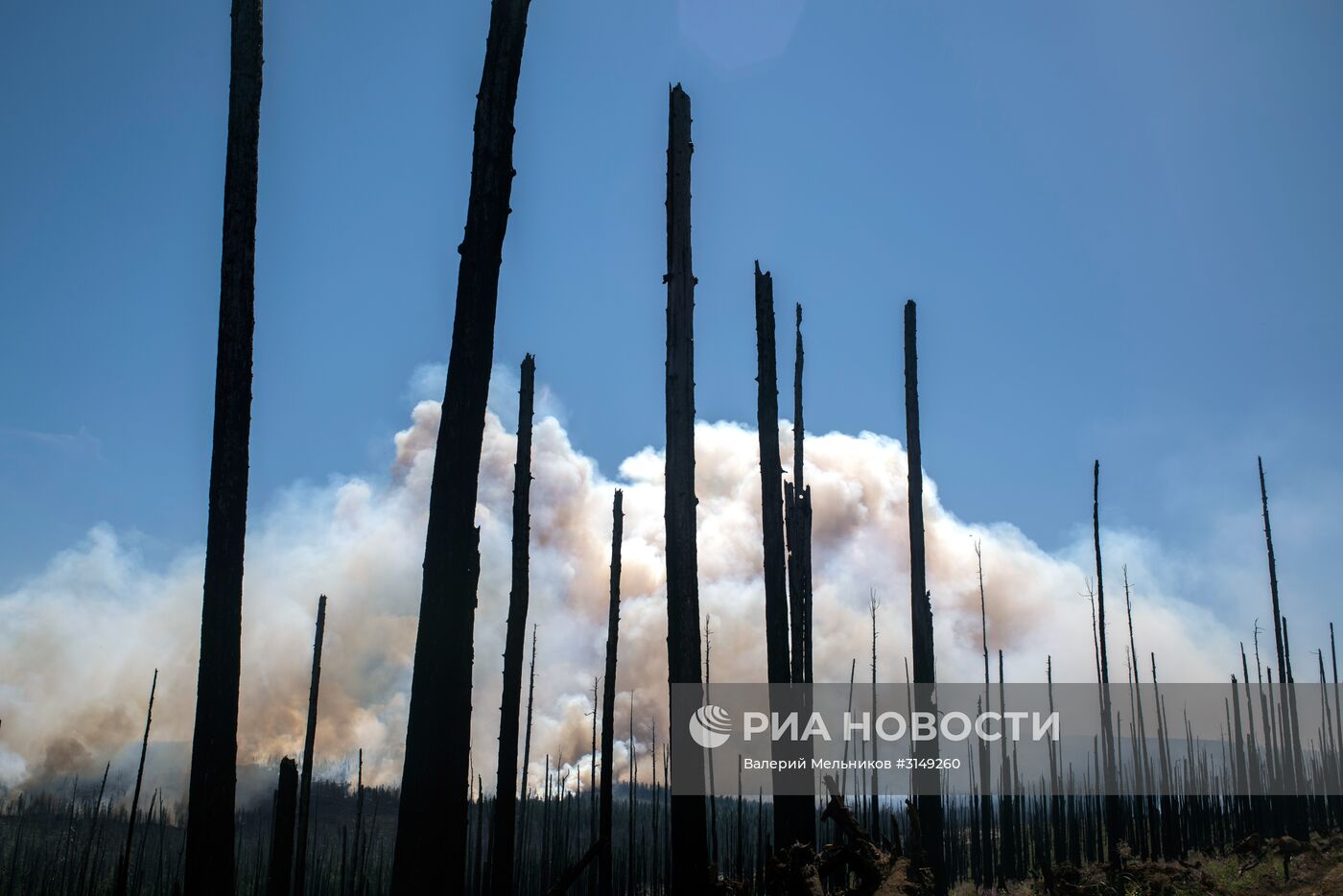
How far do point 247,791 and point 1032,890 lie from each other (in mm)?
120292

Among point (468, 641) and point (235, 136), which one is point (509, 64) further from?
point (468, 641)

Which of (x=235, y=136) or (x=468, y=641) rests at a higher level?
(x=235, y=136)

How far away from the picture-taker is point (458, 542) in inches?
196

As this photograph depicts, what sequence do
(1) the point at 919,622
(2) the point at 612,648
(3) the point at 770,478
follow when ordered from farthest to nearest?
1. (2) the point at 612,648
2. (1) the point at 919,622
3. (3) the point at 770,478

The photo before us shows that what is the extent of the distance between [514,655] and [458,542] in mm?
9042

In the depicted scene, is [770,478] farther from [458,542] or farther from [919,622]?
[458,542]

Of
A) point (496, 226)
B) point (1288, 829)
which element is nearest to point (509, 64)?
point (496, 226)

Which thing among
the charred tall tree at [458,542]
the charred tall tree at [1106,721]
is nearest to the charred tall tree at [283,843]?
the charred tall tree at [458,542]

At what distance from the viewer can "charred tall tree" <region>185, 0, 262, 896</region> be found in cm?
509

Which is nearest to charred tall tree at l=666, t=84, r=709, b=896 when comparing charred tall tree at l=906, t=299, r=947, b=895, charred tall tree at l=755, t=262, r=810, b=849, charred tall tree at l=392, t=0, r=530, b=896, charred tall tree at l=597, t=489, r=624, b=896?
charred tall tree at l=392, t=0, r=530, b=896

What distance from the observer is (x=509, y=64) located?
230 inches

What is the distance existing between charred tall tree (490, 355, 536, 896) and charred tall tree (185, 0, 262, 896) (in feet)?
25.4

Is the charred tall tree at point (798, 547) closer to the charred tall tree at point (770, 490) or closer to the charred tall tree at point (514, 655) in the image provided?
the charred tall tree at point (770, 490)

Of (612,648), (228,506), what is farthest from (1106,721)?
(228,506)
